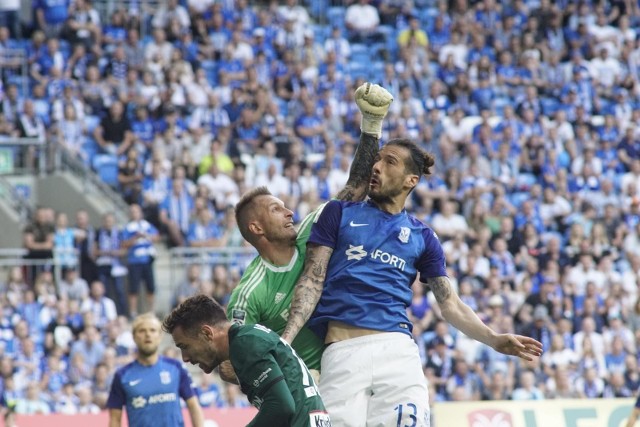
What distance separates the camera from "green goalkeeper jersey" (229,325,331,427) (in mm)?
5805

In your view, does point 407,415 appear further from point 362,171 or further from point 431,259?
point 362,171

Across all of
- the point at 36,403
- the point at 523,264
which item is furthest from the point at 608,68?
the point at 36,403

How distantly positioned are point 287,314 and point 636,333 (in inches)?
500

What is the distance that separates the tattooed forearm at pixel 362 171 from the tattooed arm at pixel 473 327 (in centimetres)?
68

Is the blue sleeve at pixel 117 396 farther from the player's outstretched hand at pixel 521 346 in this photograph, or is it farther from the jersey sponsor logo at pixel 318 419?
the jersey sponsor logo at pixel 318 419

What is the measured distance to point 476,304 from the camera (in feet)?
59.2

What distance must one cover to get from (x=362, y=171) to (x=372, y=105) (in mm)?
396

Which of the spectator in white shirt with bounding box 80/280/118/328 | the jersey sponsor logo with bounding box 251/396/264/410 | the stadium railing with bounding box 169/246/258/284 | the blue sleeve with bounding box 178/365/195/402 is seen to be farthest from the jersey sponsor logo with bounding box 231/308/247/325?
the stadium railing with bounding box 169/246/258/284

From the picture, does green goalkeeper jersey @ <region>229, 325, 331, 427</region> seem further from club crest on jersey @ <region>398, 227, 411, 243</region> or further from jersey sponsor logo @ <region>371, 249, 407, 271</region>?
club crest on jersey @ <region>398, 227, 411, 243</region>

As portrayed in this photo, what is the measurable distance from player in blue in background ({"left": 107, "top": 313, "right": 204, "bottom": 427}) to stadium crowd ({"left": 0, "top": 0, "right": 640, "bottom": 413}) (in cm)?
435

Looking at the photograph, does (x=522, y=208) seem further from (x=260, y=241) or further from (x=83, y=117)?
(x=260, y=241)

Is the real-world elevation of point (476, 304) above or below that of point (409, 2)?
below

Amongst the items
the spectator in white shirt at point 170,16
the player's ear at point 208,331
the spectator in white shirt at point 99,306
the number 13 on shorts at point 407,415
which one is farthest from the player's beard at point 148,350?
the spectator in white shirt at point 170,16

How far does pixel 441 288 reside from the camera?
23.2ft
